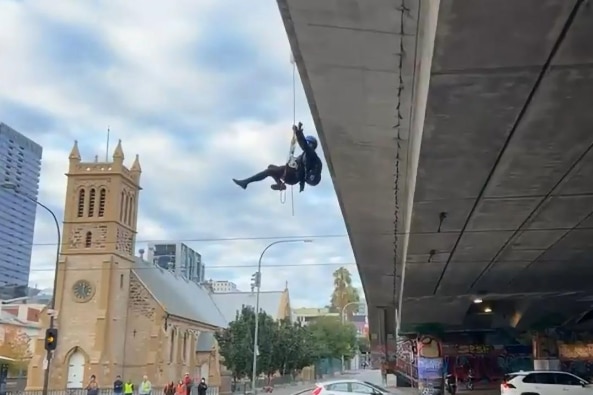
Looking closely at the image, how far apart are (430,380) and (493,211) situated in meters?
30.1

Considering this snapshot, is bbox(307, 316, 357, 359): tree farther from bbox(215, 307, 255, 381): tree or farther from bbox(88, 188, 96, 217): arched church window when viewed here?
bbox(88, 188, 96, 217): arched church window

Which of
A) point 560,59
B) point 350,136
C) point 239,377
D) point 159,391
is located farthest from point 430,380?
point 560,59

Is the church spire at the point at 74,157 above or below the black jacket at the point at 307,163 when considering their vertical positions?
above

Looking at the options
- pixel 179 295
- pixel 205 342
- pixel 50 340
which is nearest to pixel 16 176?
pixel 179 295

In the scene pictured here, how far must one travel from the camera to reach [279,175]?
1133 centimetres

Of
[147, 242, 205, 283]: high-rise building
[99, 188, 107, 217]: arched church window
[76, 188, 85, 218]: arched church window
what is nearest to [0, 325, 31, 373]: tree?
[76, 188, 85, 218]: arched church window

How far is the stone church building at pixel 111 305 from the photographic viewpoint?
61.0 meters

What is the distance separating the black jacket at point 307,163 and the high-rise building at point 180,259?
82577 mm

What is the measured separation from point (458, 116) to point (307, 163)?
10.8ft

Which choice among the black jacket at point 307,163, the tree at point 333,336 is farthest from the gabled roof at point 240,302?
the black jacket at point 307,163

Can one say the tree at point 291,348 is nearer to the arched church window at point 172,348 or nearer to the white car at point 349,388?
the arched church window at point 172,348

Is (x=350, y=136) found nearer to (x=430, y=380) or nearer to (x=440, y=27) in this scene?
(x=440, y=27)

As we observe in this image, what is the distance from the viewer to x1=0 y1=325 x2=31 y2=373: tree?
7706 cm

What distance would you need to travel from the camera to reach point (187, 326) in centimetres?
7181
